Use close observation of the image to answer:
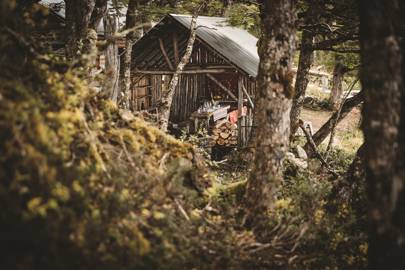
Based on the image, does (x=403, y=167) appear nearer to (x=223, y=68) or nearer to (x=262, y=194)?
(x=262, y=194)

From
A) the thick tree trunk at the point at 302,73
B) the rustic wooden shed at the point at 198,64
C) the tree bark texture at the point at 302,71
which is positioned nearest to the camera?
the tree bark texture at the point at 302,71

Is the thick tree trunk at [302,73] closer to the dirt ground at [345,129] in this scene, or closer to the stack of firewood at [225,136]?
the stack of firewood at [225,136]

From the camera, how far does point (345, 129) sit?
2080 centimetres

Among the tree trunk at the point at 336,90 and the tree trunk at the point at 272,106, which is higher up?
the tree trunk at the point at 272,106

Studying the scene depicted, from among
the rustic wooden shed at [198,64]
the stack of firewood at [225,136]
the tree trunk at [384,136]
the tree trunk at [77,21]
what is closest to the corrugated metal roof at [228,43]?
the rustic wooden shed at [198,64]

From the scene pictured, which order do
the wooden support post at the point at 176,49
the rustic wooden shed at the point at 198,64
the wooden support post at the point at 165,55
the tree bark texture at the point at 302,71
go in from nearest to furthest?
the tree bark texture at the point at 302,71 < the rustic wooden shed at the point at 198,64 < the wooden support post at the point at 176,49 < the wooden support post at the point at 165,55

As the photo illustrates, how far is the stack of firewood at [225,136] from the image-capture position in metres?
14.5

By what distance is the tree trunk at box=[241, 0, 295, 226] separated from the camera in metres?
4.24

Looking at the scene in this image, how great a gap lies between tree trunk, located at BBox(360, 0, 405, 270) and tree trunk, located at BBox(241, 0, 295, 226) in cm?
148

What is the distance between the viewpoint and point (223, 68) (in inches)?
608

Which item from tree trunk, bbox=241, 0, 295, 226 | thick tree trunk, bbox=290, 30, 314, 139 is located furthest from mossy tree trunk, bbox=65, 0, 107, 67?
thick tree trunk, bbox=290, 30, 314, 139

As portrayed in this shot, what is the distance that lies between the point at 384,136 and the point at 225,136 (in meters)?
11.8

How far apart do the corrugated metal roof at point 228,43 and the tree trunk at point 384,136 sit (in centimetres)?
988

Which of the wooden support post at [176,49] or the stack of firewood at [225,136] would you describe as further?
the wooden support post at [176,49]
